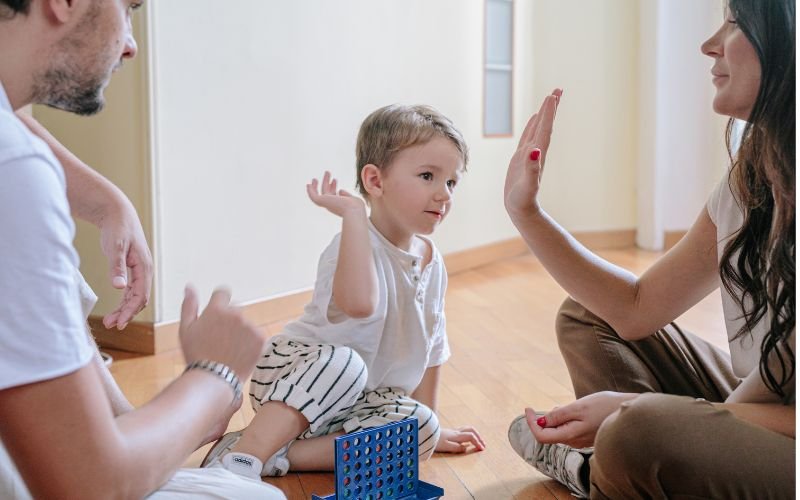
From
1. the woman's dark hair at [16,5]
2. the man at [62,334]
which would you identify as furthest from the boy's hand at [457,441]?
the woman's dark hair at [16,5]

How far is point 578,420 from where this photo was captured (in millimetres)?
1400

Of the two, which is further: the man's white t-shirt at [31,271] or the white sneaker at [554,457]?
the white sneaker at [554,457]

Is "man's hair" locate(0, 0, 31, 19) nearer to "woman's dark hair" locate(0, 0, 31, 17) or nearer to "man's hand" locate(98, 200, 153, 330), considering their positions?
"woman's dark hair" locate(0, 0, 31, 17)

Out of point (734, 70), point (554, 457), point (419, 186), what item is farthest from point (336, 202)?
point (734, 70)

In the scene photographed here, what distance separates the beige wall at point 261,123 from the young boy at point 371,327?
933 mm

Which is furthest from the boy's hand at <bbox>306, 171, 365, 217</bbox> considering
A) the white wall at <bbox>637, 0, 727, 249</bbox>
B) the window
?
the white wall at <bbox>637, 0, 727, 249</bbox>

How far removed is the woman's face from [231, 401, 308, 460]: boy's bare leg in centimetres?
83

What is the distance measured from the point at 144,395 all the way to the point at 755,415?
4.70 ft

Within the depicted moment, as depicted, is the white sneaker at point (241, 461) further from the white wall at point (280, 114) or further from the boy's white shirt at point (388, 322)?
the white wall at point (280, 114)

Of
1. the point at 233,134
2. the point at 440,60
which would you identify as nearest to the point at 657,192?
the point at 440,60

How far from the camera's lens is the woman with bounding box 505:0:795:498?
1.20 metres

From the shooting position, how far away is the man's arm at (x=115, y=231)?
1.25 m

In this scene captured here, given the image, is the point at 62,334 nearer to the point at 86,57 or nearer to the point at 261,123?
the point at 86,57

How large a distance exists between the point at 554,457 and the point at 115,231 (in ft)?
2.62
